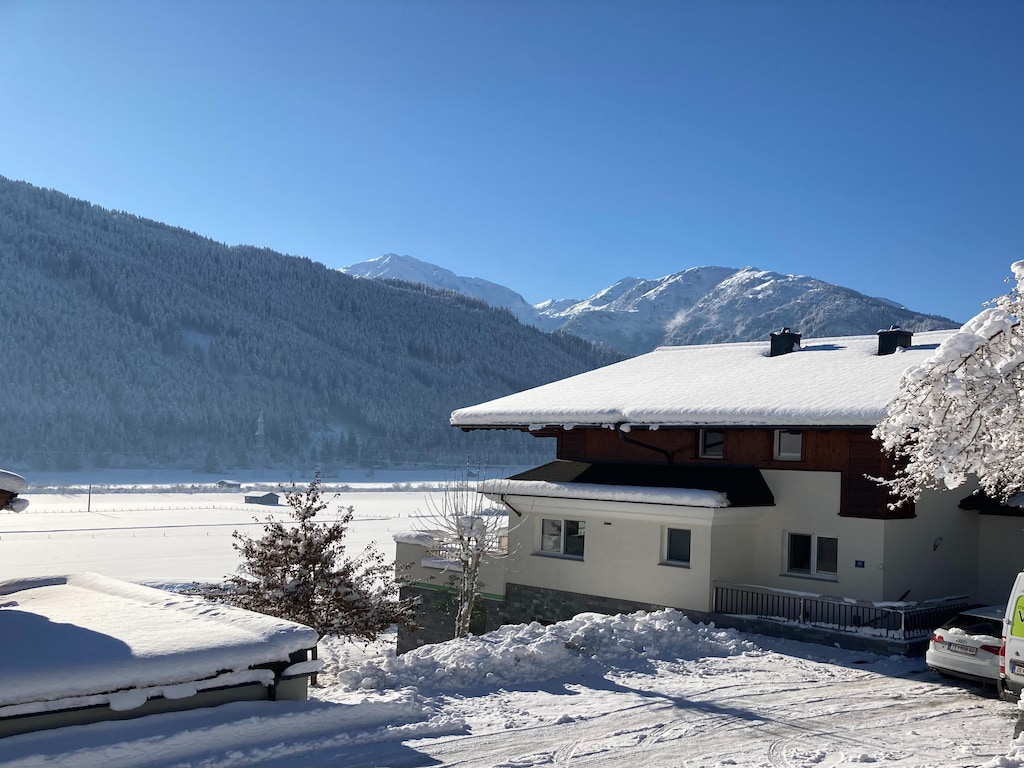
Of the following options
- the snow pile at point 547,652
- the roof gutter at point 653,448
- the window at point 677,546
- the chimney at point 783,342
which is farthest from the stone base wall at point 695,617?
the chimney at point 783,342

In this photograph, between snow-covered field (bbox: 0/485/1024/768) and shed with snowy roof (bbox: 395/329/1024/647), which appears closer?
snow-covered field (bbox: 0/485/1024/768)

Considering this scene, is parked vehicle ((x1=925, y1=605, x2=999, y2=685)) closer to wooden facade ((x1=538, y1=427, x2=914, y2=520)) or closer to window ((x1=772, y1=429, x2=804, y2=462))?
wooden facade ((x1=538, y1=427, x2=914, y2=520))

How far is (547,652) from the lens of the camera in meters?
13.5

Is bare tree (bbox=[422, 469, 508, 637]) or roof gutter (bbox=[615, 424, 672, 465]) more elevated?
roof gutter (bbox=[615, 424, 672, 465])

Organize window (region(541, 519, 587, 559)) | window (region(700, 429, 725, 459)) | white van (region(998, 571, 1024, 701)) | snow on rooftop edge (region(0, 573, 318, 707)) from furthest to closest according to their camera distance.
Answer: window (region(541, 519, 587, 559)) → window (region(700, 429, 725, 459)) → white van (region(998, 571, 1024, 701)) → snow on rooftop edge (region(0, 573, 318, 707))

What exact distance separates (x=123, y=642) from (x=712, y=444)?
15.2 m

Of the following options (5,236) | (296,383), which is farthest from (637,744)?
(5,236)

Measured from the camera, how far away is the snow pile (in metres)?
12.3

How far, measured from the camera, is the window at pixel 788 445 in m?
20.0

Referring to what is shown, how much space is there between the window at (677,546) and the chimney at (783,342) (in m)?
7.69

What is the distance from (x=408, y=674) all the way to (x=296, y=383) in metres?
173

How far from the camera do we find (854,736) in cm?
1052

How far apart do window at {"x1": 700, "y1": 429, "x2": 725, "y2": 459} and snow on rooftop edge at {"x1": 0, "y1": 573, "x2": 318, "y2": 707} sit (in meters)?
13.1

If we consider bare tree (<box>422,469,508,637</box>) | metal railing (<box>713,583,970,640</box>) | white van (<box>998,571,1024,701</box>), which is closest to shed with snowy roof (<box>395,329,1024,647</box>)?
metal railing (<box>713,583,970,640</box>)
